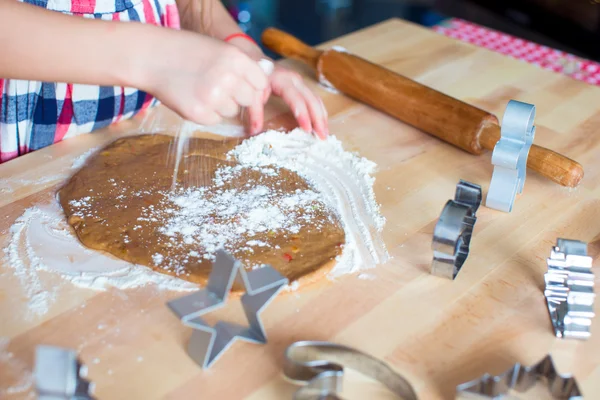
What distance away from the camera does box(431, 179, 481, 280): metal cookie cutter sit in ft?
2.50

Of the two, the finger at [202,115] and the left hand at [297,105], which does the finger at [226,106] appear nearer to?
the finger at [202,115]

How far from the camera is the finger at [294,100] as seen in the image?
3.64ft

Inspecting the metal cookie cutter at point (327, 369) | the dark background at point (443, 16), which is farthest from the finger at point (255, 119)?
the dark background at point (443, 16)

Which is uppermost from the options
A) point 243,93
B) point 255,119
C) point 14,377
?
point 243,93

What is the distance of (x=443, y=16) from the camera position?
249 centimetres

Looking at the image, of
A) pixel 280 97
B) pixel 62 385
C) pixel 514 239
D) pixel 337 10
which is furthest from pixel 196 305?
pixel 337 10

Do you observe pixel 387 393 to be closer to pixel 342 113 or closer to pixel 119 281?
pixel 119 281

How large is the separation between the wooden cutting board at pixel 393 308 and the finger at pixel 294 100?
81mm

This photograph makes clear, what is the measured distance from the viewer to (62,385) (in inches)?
21.2

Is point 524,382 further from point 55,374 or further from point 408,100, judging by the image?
point 408,100

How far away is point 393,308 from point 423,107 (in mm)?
482

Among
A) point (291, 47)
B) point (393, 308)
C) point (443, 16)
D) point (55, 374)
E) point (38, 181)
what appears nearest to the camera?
point (55, 374)

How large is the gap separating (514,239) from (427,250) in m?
0.13

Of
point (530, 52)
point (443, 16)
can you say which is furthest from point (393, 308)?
point (443, 16)
